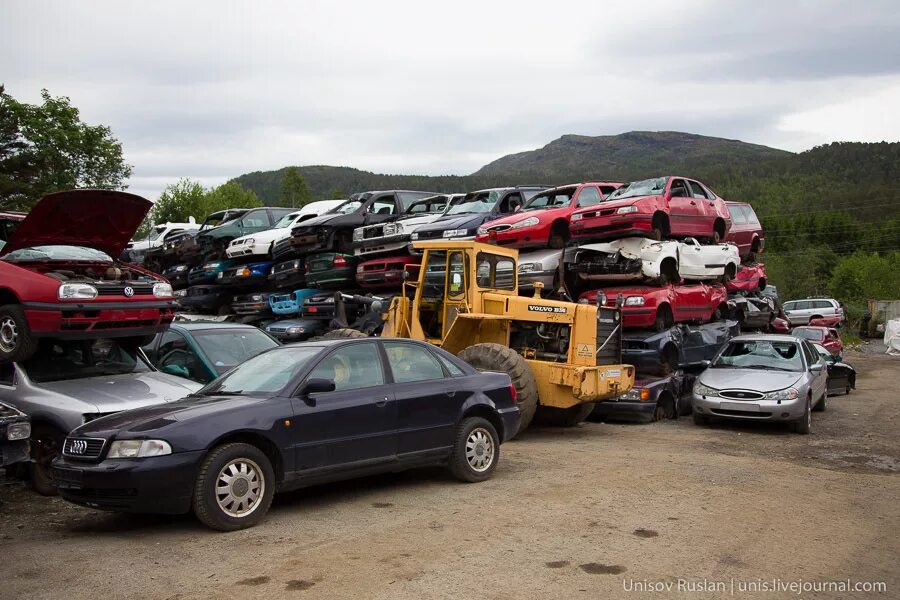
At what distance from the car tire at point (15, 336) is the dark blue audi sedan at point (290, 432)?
9.07 feet

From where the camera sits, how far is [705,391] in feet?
43.2

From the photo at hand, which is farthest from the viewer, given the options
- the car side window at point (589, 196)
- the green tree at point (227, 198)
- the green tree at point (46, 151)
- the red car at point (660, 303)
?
the green tree at point (227, 198)

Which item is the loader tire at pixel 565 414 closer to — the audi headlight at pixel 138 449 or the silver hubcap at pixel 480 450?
the silver hubcap at pixel 480 450

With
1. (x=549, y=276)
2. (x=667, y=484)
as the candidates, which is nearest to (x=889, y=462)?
(x=667, y=484)

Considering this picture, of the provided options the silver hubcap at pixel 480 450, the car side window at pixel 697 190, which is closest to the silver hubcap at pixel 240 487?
the silver hubcap at pixel 480 450

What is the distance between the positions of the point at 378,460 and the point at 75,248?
5.58 metres

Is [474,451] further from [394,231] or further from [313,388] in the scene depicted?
[394,231]

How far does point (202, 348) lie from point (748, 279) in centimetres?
1450

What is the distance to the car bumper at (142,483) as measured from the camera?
6.16m

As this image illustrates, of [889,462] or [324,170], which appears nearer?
[889,462]

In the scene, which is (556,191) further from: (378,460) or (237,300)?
(378,460)

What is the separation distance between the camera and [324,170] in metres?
144

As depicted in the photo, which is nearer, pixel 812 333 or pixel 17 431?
pixel 17 431

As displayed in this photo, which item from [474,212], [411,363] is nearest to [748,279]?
[474,212]
